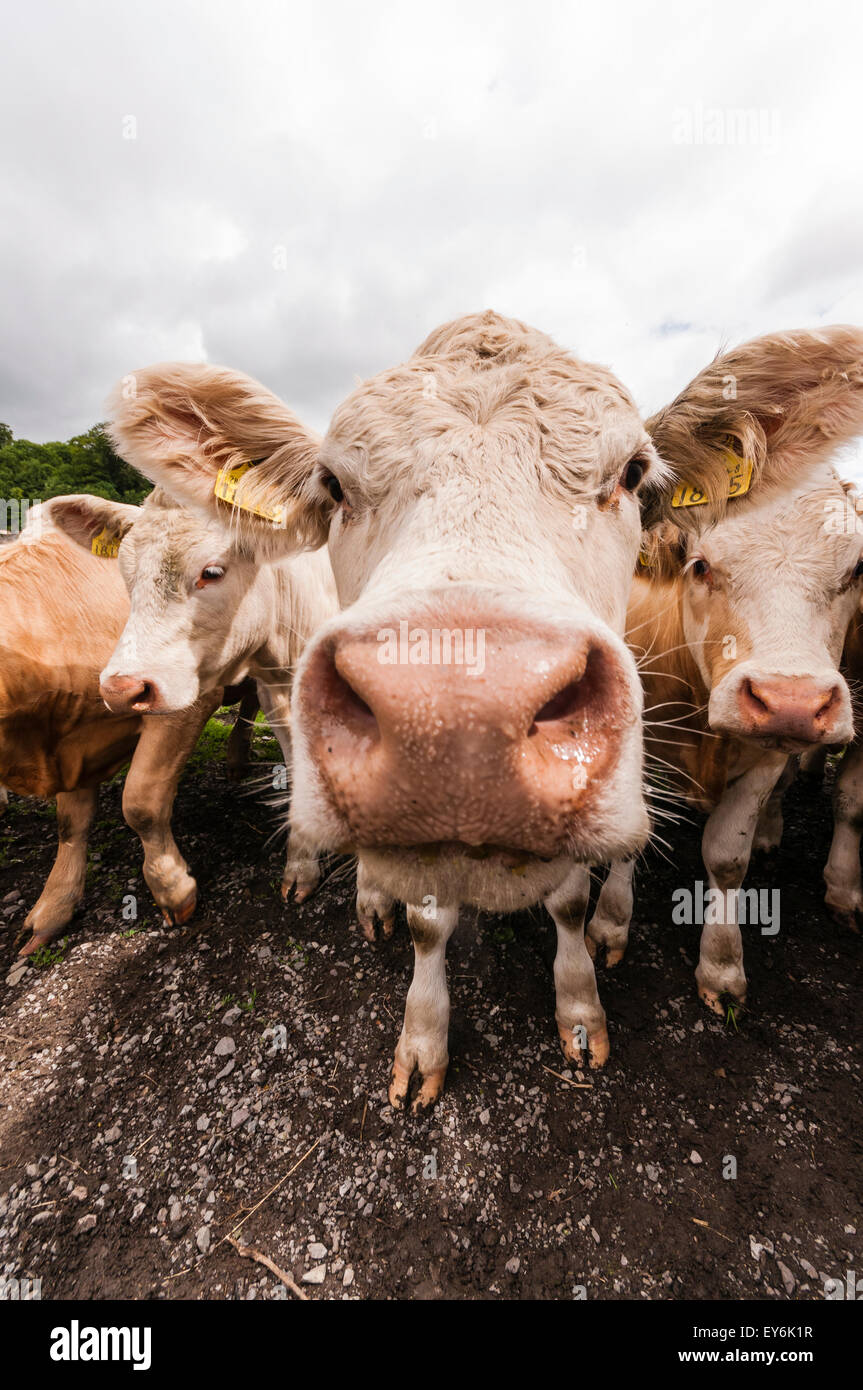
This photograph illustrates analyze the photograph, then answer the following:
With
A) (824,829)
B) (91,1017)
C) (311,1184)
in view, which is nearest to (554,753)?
(311,1184)

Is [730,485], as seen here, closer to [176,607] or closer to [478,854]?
[478,854]

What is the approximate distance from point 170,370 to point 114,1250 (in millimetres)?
3992

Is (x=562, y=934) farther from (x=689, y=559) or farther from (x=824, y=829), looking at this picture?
(x=824, y=829)

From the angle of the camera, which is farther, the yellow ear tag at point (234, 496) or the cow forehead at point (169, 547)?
the cow forehead at point (169, 547)

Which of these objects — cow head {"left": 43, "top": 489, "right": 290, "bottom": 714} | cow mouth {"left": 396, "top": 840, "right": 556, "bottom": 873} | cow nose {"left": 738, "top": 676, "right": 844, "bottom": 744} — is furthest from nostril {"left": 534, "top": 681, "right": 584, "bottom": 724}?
cow head {"left": 43, "top": 489, "right": 290, "bottom": 714}

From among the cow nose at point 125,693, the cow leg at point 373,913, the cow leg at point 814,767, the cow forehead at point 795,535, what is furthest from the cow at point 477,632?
the cow leg at point 814,767

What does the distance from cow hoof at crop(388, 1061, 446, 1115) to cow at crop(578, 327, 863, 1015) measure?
1.47 metres

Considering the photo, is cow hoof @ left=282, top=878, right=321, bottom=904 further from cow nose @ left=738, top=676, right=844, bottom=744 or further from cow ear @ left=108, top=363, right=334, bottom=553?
cow nose @ left=738, top=676, right=844, bottom=744

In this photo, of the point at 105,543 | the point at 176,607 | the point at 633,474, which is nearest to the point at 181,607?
the point at 176,607

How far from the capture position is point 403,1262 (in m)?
2.09

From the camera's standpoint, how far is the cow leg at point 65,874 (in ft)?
12.2

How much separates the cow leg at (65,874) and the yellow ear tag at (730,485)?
15.2ft

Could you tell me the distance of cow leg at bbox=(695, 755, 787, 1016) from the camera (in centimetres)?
307

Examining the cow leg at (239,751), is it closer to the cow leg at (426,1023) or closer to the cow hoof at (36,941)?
the cow hoof at (36,941)
